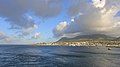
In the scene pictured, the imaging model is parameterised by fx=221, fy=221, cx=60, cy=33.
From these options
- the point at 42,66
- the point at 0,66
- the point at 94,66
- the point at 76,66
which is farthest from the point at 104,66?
the point at 0,66

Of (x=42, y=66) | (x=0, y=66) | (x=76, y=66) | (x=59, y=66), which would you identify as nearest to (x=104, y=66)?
(x=76, y=66)

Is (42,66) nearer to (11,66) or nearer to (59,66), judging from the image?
(59,66)

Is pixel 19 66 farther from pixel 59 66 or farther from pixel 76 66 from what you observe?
pixel 76 66

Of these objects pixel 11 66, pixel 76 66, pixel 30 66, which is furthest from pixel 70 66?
pixel 11 66

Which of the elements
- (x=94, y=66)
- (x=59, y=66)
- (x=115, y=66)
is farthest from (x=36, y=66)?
(x=115, y=66)

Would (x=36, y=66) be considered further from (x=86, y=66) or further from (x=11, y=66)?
(x=86, y=66)

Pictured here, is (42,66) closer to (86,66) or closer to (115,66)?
(86,66)
